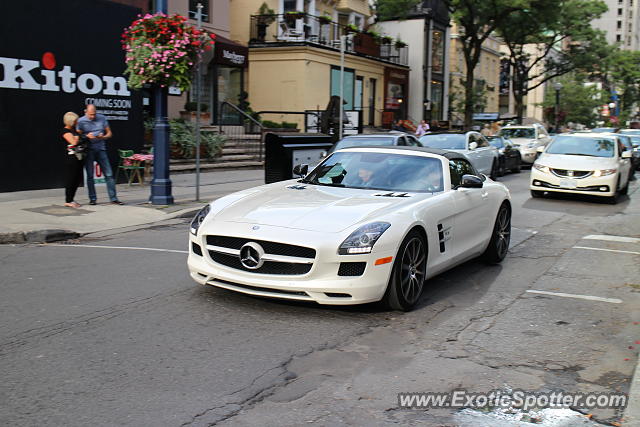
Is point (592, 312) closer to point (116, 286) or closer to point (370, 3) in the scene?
point (116, 286)

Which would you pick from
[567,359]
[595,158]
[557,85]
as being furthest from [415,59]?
[567,359]

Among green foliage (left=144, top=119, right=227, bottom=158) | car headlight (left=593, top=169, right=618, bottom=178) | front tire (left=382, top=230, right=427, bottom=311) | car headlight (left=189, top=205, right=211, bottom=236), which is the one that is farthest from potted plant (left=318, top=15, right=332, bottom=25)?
front tire (left=382, top=230, right=427, bottom=311)

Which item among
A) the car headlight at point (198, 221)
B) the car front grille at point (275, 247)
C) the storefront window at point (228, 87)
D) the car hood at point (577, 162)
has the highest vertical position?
the storefront window at point (228, 87)

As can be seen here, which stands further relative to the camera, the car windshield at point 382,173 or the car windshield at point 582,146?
the car windshield at point 582,146

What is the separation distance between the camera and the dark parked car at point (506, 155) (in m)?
21.8

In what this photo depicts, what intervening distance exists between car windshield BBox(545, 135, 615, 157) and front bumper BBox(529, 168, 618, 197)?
103cm

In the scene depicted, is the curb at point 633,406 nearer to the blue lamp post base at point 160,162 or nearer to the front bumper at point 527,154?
the blue lamp post base at point 160,162

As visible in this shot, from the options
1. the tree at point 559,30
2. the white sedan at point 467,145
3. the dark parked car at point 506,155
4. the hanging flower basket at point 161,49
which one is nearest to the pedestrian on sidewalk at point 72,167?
the hanging flower basket at point 161,49

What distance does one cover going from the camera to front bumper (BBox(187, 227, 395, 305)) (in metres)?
5.60

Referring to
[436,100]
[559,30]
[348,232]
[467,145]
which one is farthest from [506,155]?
[559,30]

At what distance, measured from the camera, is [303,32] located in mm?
29953

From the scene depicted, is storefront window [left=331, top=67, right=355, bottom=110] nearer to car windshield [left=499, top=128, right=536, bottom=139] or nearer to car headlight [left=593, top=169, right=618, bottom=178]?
car windshield [left=499, top=128, right=536, bottom=139]

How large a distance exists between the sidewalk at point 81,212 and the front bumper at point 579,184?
290 inches

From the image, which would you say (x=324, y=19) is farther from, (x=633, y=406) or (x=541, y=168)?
(x=633, y=406)
